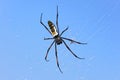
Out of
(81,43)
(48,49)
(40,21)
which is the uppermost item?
(40,21)

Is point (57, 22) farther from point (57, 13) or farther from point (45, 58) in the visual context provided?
point (45, 58)

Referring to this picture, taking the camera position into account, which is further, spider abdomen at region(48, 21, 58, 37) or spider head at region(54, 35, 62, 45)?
spider head at region(54, 35, 62, 45)

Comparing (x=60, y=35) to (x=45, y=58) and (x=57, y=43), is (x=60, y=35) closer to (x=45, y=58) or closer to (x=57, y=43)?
(x=57, y=43)

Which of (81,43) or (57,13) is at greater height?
(57,13)

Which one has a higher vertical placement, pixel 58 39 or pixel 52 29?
pixel 52 29

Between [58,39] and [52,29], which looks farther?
[58,39]

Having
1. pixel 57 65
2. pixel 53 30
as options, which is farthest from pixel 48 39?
pixel 57 65

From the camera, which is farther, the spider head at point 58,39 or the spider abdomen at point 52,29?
the spider head at point 58,39

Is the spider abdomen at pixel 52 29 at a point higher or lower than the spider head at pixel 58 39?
higher

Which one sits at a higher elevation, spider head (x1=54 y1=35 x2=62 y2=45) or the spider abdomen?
the spider abdomen

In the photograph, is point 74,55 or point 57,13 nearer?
point 57,13
